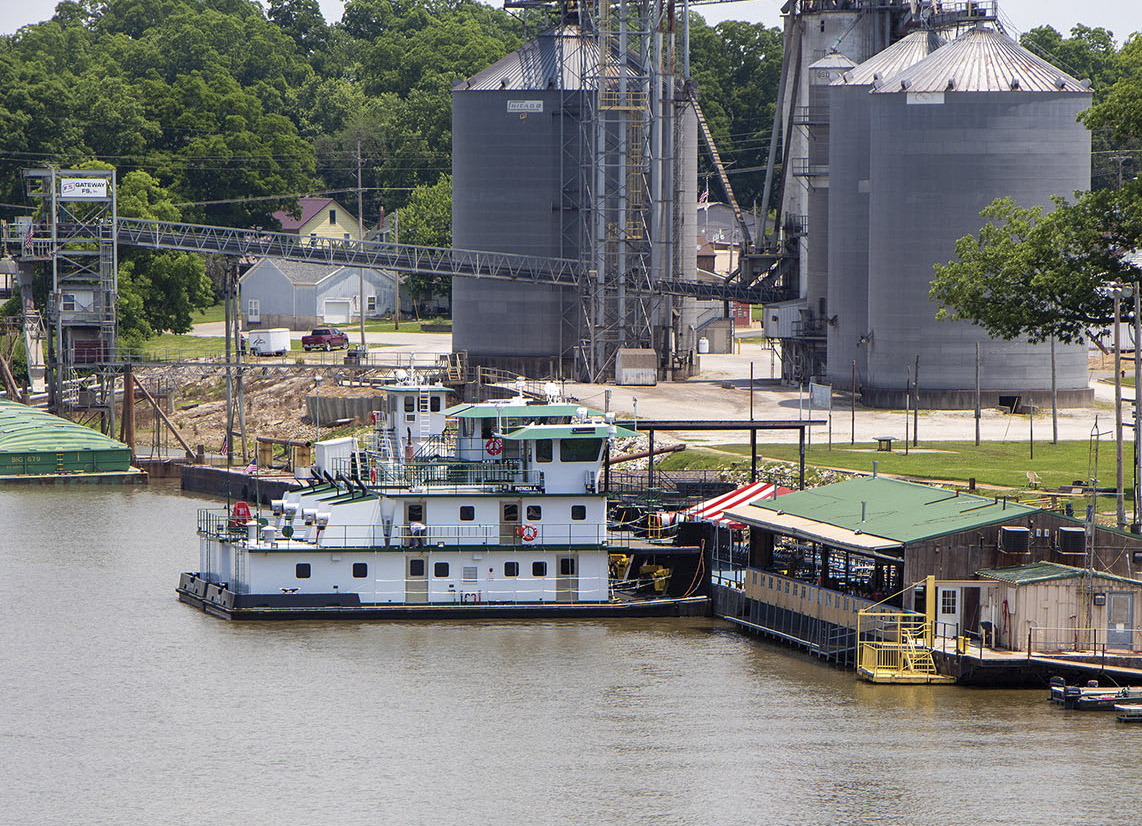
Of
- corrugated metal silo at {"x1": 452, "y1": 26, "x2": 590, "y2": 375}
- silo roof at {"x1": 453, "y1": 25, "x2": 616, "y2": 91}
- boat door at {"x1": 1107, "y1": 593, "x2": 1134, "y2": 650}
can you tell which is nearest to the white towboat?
boat door at {"x1": 1107, "y1": 593, "x2": 1134, "y2": 650}

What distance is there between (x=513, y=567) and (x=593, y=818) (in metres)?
19.1

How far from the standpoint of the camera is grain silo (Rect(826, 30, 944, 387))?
3878 inches

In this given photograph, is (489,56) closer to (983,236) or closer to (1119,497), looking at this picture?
(983,236)

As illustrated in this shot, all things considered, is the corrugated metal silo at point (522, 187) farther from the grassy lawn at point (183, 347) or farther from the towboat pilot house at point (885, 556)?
the towboat pilot house at point (885, 556)

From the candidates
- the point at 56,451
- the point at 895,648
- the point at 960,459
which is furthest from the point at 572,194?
the point at 895,648

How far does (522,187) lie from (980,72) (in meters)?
27.9

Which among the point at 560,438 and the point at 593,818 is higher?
the point at 560,438

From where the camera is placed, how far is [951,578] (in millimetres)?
48719

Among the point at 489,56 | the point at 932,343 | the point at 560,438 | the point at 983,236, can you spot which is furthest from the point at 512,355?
the point at 489,56

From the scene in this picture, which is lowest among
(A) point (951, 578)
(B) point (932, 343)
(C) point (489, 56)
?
(A) point (951, 578)

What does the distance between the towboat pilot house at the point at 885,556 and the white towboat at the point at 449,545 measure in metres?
3.16

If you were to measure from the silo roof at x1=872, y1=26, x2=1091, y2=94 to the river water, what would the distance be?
1788 inches

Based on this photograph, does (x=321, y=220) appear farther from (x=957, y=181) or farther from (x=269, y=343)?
(x=957, y=181)

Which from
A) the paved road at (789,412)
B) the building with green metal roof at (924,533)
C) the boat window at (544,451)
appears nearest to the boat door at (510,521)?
the boat window at (544,451)
